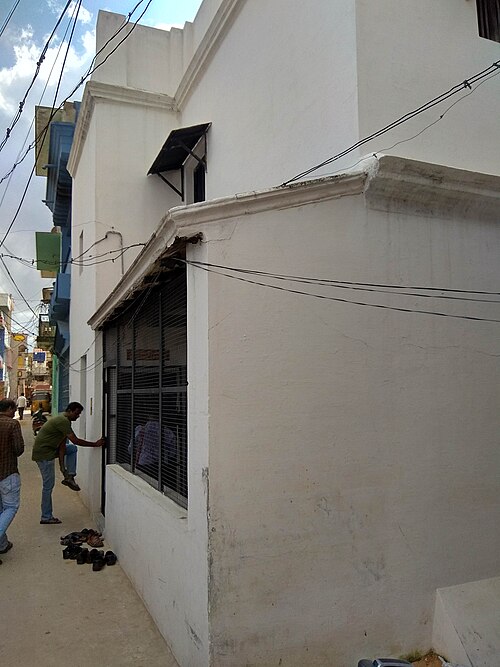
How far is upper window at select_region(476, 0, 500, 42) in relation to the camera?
208 inches

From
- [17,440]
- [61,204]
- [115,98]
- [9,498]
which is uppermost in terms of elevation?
[115,98]

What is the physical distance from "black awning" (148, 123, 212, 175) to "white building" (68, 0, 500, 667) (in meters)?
2.13

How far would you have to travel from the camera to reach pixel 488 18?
17.4 ft

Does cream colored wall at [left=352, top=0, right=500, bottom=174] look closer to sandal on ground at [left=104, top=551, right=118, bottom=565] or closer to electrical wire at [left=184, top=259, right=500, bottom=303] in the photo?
electrical wire at [left=184, top=259, right=500, bottom=303]

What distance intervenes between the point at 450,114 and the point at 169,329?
10.6ft

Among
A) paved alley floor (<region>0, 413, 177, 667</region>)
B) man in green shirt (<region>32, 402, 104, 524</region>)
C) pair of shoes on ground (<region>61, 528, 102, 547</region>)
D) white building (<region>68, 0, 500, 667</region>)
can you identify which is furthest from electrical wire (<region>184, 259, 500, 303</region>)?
man in green shirt (<region>32, 402, 104, 524</region>)

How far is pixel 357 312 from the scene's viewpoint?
4098 millimetres

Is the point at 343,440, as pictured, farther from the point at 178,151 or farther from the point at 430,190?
the point at 178,151

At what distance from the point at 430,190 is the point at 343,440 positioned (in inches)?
83.6

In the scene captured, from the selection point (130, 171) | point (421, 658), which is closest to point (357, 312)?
point (421, 658)

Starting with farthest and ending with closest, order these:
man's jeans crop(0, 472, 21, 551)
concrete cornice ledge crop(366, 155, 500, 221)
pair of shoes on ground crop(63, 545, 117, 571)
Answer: man's jeans crop(0, 472, 21, 551) → pair of shoes on ground crop(63, 545, 117, 571) → concrete cornice ledge crop(366, 155, 500, 221)

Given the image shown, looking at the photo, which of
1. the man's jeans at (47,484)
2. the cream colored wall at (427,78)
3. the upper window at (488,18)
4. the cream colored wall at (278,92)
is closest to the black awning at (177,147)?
the cream colored wall at (278,92)

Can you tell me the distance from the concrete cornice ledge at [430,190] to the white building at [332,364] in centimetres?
2

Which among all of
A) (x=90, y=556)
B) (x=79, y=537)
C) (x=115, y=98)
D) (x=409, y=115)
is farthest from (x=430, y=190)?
(x=115, y=98)
